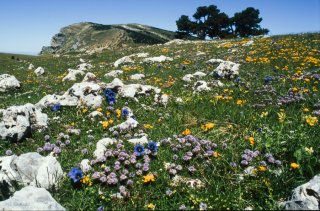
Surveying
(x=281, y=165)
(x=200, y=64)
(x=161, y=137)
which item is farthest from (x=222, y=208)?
(x=200, y=64)

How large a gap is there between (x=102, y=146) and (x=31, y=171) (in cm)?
167

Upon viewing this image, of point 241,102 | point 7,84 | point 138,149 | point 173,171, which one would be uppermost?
point 7,84

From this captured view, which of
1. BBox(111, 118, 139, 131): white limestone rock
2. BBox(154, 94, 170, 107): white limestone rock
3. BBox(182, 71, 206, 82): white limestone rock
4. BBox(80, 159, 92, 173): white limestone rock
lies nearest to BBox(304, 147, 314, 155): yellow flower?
BBox(80, 159, 92, 173): white limestone rock

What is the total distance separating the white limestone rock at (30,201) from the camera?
440cm

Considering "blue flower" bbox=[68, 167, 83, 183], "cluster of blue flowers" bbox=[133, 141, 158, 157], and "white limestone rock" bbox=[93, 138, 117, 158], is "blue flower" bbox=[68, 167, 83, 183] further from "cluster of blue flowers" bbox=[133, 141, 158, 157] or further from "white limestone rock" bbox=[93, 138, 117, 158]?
"cluster of blue flowers" bbox=[133, 141, 158, 157]

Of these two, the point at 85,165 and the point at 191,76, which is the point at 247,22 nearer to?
the point at 191,76

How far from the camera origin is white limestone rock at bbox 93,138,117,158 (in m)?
6.61

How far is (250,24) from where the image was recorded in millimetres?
80062

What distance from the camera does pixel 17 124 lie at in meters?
7.68

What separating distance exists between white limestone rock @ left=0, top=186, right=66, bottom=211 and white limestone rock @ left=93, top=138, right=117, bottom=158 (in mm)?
1898

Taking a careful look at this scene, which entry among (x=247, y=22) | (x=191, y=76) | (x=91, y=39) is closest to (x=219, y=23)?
(x=247, y=22)

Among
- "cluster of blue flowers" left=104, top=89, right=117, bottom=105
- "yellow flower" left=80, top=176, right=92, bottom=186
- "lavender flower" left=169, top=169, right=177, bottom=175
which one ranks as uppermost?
"cluster of blue flowers" left=104, top=89, right=117, bottom=105

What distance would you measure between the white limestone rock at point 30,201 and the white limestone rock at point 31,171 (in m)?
0.73

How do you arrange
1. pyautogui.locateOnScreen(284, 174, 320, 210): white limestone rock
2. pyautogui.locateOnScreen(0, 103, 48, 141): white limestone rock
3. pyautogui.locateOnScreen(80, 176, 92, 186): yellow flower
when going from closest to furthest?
1. pyautogui.locateOnScreen(284, 174, 320, 210): white limestone rock
2. pyautogui.locateOnScreen(80, 176, 92, 186): yellow flower
3. pyautogui.locateOnScreen(0, 103, 48, 141): white limestone rock
